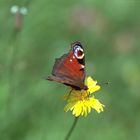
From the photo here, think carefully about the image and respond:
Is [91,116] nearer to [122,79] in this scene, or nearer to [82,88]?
[122,79]

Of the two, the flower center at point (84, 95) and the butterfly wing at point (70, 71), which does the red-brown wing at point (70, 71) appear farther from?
the flower center at point (84, 95)

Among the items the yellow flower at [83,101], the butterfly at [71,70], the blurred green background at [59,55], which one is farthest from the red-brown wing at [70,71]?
the blurred green background at [59,55]

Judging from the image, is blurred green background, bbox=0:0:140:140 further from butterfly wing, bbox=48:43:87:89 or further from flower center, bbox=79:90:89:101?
butterfly wing, bbox=48:43:87:89

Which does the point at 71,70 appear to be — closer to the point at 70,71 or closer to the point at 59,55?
the point at 70,71

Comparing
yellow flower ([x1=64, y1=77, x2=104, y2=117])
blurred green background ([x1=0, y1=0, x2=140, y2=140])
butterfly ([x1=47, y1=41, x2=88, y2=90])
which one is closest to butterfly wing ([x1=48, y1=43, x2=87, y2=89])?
butterfly ([x1=47, y1=41, x2=88, y2=90])

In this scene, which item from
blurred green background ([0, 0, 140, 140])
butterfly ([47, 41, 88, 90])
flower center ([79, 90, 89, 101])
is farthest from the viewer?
blurred green background ([0, 0, 140, 140])

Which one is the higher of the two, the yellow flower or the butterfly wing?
the butterfly wing

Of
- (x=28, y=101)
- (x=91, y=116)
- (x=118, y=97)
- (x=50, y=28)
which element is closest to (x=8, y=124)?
(x=28, y=101)
